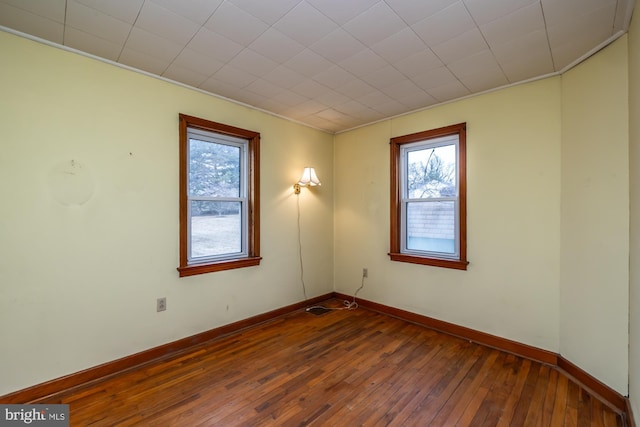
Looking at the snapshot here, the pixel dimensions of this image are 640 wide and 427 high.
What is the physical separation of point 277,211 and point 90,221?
1816mm

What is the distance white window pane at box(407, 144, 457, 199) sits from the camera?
3.18 m

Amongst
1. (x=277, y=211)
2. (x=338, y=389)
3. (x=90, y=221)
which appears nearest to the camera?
(x=338, y=389)

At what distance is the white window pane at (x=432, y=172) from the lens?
3.18 meters

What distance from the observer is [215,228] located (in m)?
3.04

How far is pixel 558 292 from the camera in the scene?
7.92ft

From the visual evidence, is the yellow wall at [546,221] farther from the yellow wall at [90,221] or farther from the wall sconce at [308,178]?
the yellow wall at [90,221]

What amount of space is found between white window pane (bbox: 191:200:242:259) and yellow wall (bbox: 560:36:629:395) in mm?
3119

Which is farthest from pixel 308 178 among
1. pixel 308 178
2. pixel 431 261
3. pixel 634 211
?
pixel 634 211

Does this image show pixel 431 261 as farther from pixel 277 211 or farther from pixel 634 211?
pixel 277 211

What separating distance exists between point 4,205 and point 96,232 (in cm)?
52

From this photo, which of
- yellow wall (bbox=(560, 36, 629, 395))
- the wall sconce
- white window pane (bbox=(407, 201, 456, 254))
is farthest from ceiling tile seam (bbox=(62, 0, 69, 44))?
yellow wall (bbox=(560, 36, 629, 395))

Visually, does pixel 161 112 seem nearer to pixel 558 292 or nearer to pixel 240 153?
pixel 240 153

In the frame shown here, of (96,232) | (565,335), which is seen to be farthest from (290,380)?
(565,335)

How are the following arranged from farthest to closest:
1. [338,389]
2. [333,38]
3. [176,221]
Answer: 1. [176,221]
2. [338,389]
3. [333,38]
